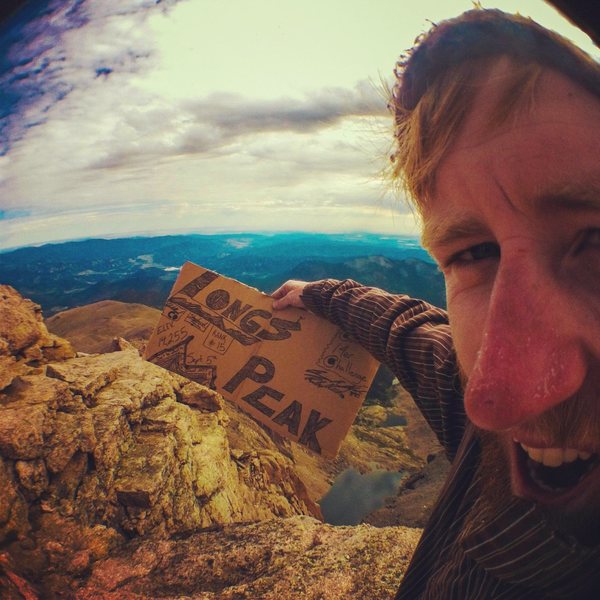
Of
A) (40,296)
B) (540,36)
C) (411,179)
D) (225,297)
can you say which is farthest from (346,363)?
(40,296)

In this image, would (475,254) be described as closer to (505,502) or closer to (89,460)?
(505,502)

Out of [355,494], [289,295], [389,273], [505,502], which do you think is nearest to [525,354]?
[505,502]

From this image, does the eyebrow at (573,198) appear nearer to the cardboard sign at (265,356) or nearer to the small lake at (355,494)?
the cardboard sign at (265,356)

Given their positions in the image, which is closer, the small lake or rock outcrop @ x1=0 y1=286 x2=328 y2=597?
rock outcrop @ x1=0 y1=286 x2=328 y2=597

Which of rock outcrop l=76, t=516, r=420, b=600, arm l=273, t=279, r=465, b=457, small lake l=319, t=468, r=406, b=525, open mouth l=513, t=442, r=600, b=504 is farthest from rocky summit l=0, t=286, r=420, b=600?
small lake l=319, t=468, r=406, b=525

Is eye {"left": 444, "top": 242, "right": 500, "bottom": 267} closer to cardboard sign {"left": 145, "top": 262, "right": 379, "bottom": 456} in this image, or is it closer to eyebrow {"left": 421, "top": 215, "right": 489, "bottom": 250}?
eyebrow {"left": 421, "top": 215, "right": 489, "bottom": 250}

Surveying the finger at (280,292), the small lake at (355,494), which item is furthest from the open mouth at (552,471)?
the small lake at (355,494)

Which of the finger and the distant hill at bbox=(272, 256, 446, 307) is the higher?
the finger
